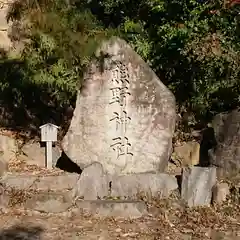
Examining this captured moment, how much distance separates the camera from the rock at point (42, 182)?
20.3 ft

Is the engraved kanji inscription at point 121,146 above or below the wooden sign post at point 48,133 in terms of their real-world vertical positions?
below

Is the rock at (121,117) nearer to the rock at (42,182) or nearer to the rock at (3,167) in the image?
the rock at (42,182)

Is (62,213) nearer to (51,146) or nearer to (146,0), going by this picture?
(51,146)

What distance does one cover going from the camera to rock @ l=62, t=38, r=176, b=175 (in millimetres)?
6270

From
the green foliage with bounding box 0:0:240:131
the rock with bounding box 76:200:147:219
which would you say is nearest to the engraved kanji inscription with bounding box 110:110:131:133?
the green foliage with bounding box 0:0:240:131

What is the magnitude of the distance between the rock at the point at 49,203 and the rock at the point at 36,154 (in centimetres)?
154

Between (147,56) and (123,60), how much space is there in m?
2.64

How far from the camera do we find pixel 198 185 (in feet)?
19.5

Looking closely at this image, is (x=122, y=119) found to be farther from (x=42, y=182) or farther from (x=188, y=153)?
(x=188, y=153)

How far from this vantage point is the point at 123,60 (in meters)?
6.23

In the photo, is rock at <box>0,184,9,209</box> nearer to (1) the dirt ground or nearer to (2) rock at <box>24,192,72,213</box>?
(1) the dirt ground

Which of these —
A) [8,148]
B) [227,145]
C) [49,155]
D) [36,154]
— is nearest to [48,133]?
[49,155]

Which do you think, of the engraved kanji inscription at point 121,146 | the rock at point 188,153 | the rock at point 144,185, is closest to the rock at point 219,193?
the rock at point 144,185

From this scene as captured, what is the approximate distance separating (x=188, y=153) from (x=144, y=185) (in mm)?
1570
